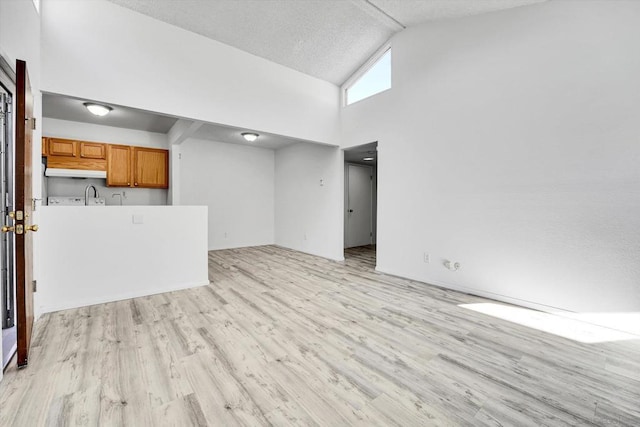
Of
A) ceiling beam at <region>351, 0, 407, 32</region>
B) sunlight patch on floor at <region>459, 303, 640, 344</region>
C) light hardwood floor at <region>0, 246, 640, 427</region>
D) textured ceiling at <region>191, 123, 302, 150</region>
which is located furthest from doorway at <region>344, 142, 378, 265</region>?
light hardwood floor at <region>0, 246, 640, 427</region>

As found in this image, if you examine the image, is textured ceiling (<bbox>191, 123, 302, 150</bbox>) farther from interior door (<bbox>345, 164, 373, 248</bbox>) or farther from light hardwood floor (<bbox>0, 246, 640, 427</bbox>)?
light hardwood floor (<bbox>0, 246, 640, 427</bbox>)

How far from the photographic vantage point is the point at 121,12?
2932 millimetres

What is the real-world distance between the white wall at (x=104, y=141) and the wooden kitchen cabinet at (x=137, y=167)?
0.31 m

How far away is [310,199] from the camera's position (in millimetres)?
6035

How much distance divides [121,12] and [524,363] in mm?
5131

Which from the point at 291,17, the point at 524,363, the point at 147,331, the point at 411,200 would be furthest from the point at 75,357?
the point at 291,17

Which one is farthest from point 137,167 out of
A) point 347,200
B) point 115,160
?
point 347,200

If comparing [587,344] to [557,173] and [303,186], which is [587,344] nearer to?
[557,173]

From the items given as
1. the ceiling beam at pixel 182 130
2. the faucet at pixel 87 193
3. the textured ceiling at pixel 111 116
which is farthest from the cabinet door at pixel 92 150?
the ceiling beam at pixel 182 130

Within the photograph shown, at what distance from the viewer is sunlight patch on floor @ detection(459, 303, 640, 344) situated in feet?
7.48

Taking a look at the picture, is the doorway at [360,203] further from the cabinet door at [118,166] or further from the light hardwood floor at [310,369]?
the cabinet door at [118,166]

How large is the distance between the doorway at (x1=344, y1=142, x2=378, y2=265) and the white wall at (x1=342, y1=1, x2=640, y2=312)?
2.54 metres

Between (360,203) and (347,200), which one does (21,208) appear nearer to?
(347,200)

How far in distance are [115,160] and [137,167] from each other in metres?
0.35
